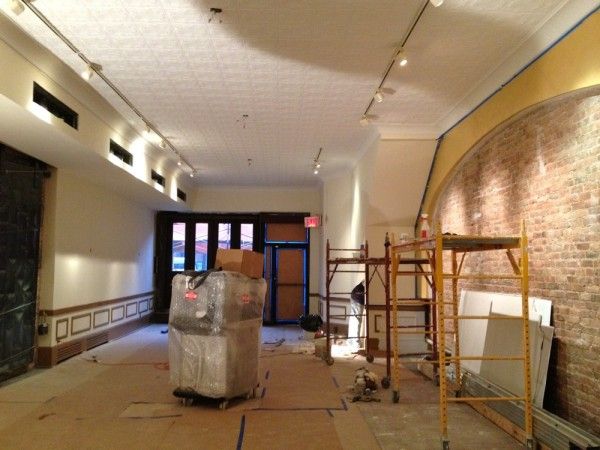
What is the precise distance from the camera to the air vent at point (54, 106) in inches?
190

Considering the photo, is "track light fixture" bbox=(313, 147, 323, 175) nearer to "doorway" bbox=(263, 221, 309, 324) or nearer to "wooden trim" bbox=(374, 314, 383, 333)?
"doorway" bbox=(263, 221, 309, 324)

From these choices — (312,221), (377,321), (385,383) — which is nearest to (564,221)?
(385,383)

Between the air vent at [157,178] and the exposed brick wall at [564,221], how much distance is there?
19.4 ft

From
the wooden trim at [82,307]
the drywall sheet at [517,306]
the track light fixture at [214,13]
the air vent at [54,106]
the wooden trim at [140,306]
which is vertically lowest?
the wooden trim at [140,306]

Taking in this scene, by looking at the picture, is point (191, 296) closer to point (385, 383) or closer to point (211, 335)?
point (211, 335)

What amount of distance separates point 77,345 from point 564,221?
21.7 ft

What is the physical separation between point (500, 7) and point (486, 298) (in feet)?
9.71

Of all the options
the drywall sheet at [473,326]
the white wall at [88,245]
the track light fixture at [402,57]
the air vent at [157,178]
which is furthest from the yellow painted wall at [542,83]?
the white wall at [88,245]

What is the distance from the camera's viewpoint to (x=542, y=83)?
410cm

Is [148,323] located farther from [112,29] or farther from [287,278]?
[112,29]

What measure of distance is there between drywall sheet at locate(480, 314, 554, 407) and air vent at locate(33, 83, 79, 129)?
5086 mm

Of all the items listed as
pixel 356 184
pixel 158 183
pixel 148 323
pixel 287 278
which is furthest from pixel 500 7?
pixel 148 323

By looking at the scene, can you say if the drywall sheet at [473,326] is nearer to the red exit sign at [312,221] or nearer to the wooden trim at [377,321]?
the wooden trim at [377,321]

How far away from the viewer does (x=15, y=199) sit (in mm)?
5863
